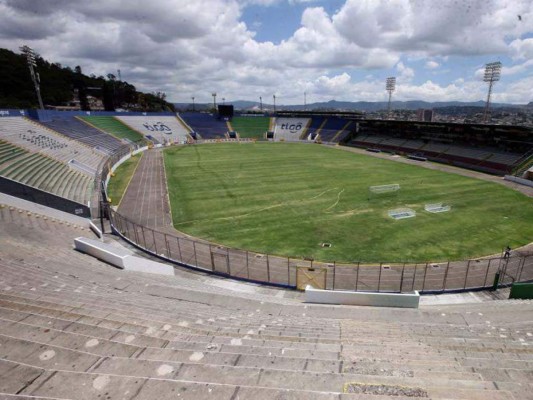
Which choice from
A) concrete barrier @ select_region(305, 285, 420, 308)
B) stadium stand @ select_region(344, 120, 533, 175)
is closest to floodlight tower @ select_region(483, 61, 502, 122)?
stadium stand @ select_region(344, 120, 533, 175)

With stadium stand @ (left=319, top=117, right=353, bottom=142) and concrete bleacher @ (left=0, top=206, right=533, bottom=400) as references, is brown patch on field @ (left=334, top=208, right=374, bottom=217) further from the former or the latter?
stadium stand @ (left=319, top=117, right=353, bottom=142)

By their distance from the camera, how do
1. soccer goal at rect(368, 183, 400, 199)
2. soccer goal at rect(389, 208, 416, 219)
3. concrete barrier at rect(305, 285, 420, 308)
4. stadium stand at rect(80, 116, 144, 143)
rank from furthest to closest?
stadium stand at rect(80, 116, 144, 143) → soccer goal at rect(368, 183, 400, 199) → soccer goal at rect(389, 208, 416, 219) → concrete barrier at rect(305, 285, 420, 308)

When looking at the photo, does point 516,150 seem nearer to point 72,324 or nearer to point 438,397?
point 438,397

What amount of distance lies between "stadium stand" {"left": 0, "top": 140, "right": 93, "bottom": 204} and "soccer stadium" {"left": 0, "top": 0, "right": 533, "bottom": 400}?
0.30 meters

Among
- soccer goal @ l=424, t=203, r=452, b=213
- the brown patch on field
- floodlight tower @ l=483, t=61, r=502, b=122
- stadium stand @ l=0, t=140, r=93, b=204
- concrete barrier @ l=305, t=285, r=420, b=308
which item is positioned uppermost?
floodlight tower @ l=483, t=61, r=502, b=122

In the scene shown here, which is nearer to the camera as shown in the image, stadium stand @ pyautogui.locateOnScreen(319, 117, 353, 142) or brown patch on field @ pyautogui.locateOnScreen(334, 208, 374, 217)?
brown patch on field @ pyautogui.locateOnScreen(334, 208, 374, 217)

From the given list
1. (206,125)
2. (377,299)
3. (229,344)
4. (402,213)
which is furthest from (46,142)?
(206,125)

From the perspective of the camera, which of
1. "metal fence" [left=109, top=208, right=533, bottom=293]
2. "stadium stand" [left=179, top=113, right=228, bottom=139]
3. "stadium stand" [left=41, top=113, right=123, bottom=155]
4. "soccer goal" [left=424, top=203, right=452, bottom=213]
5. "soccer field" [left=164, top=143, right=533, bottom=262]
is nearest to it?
"metal fence" [left=109, top=208, right=533, bottom=293]

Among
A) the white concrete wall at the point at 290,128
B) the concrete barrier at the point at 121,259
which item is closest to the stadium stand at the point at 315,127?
the white concrete wall at the point at 290,128

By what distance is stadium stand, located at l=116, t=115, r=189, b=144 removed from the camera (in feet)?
264

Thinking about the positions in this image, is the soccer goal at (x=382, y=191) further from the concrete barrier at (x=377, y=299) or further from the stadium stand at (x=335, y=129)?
the stadium stand at (x=335, y=129)

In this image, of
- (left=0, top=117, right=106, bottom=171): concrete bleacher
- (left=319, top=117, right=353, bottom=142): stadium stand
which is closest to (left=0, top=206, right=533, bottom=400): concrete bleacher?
(left=0, top=117, right=106, bottom=171): concrete bleacher

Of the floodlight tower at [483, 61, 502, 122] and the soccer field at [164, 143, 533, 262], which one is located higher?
the floodlight tower at [483, 61, 502, 122]

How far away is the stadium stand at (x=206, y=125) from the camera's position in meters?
92.5
